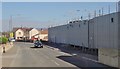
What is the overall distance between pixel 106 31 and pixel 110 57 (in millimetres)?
9090

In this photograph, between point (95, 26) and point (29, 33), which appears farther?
point (29, 33)

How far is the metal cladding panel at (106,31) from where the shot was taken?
30500 millimetres

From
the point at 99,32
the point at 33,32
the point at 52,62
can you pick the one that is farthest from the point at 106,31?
the point at 33,32

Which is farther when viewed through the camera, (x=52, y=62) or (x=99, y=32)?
(x=99, y=32)

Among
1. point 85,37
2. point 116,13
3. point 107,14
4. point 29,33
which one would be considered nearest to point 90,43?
point 85,37

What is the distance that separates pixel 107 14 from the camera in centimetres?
3319

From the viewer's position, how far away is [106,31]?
33969mm

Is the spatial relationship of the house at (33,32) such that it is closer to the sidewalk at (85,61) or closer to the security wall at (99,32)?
the security wall at (99,32)

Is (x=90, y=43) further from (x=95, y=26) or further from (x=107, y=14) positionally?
(x=107, y=14)

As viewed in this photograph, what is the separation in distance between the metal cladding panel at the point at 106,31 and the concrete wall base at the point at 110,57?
2656 mm

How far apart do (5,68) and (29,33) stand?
168153 millimetres

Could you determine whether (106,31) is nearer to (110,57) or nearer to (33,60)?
(33,60)

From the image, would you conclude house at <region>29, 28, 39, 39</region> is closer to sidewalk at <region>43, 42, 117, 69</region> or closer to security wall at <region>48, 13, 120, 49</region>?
security wall at <region>48, 13, 120, 49</region>

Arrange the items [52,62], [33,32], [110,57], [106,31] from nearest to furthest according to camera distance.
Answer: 1. [110,57]
2. [52,62]
3. [106,31]
4. [33,32]
